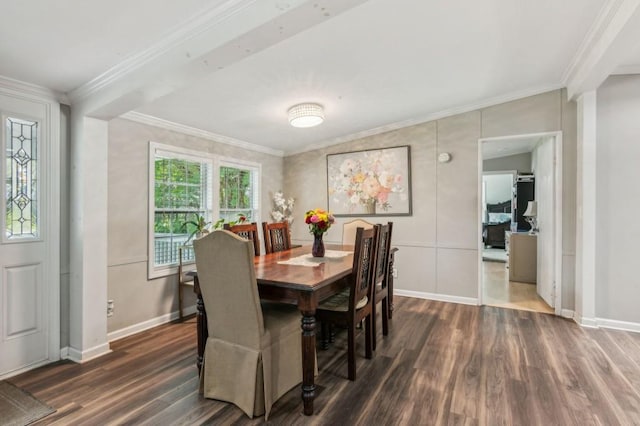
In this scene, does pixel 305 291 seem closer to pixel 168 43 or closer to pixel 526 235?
pixel 168 43

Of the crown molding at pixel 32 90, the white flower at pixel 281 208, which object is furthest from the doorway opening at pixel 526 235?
the crown molding at pixel 32 90

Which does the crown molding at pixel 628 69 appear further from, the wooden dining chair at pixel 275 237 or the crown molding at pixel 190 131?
the crown molding at pixel 190 131

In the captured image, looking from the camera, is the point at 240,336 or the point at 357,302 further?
the point at 357,302

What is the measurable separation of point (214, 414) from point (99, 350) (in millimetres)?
1480

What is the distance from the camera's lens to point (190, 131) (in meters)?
3.84

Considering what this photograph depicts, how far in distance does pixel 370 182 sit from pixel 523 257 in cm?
287

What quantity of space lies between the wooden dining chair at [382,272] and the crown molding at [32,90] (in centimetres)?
284

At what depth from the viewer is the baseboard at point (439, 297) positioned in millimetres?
4172

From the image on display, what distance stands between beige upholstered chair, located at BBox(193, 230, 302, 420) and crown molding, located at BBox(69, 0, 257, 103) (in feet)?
3.86

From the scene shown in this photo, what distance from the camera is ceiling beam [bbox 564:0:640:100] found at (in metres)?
2.21

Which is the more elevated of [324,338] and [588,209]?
[588,209]

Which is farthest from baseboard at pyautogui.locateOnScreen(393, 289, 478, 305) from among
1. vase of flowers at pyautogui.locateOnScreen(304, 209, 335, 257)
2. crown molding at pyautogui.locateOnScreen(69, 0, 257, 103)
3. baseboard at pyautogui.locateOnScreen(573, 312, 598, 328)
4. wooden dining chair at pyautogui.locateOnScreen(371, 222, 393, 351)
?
crown molding at pyautogui.locateOnScreen(69, 0, 257, 103)

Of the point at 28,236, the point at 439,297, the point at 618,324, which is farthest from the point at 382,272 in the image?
→ the point at 28,236

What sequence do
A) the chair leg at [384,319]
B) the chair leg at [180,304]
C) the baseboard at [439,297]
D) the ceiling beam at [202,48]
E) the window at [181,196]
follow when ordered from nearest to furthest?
1. the ceiling beam at [202,48]
2. the chair leg at [384,319]
3. the window at [181,196]
4. the chair leg at [180,304]
5. the baseboard at [439,297]
